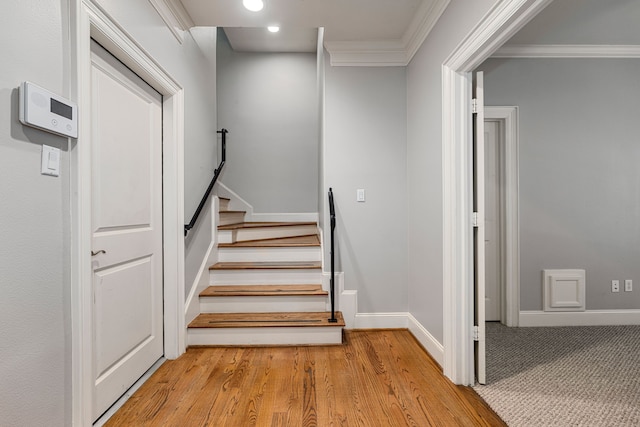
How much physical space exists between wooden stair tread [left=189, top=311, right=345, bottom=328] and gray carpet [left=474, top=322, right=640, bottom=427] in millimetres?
1121

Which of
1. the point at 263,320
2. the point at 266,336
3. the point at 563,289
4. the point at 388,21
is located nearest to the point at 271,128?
the point at 388,21

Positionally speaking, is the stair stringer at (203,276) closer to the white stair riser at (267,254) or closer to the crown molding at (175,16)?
the white stair riser at (267,254)

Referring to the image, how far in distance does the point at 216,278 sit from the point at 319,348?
1103 mm

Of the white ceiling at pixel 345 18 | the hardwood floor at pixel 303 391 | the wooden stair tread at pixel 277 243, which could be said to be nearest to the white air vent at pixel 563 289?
the hardwood floor at pixel 303 391

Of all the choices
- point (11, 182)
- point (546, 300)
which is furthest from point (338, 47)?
point (546, 300)

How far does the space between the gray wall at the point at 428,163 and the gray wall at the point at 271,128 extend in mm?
1978

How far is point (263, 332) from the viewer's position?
236 cm

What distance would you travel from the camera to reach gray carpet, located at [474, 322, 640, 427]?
1.58 m

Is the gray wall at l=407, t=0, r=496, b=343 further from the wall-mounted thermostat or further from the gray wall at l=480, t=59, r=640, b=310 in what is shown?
the wall-mounted thermostat

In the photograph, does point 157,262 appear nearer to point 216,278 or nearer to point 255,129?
point 216,278

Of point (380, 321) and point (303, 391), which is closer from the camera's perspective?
point (303, 391)

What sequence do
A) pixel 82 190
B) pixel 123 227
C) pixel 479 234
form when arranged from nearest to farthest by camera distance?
pixel 82 190
pixel 123 227
pixel 479 234

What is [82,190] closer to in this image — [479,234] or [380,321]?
[479,234]

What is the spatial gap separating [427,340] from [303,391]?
101 centimetres
